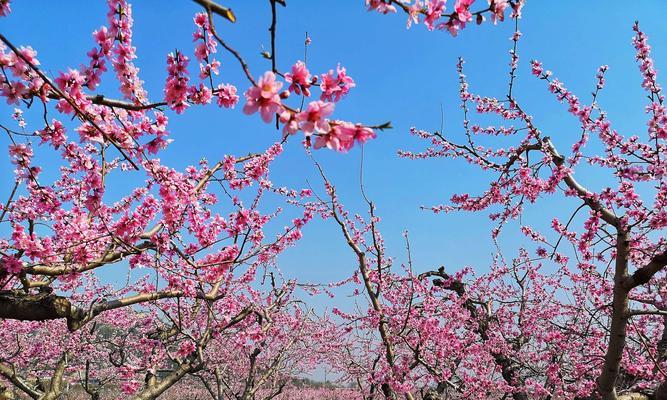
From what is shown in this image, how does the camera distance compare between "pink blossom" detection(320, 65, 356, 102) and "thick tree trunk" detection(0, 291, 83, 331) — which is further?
"thick tree trunk" detection(0, 291, 83, 331)

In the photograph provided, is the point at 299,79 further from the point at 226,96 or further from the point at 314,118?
the point at 226,96

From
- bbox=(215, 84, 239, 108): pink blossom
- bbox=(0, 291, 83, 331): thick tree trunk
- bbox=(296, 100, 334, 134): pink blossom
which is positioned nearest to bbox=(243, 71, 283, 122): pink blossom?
bbox=(296, 100, 334, 134): pink blossom

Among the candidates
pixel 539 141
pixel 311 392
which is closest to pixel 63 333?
pixel 539 141

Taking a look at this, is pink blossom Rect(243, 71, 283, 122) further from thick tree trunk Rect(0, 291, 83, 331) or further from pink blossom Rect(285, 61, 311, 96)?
thick tree trunk Rect(0, 291, 83, 331)

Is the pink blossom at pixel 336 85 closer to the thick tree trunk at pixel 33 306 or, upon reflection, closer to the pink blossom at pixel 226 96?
the pink blossom at pixel 226 96

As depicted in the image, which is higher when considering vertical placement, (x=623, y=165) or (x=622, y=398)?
(x=623, y=165)

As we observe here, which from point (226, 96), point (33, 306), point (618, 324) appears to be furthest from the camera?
point (33, 306)

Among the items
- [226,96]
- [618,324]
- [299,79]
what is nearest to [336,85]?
[299,79]

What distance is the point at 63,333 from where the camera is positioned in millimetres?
10570

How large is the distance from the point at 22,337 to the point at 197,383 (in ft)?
39.0

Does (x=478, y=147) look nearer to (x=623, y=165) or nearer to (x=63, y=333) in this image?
(x=623, y=165)

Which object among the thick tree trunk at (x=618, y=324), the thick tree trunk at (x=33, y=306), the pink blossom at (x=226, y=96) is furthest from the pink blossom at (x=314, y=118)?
the thick tree trunk at (x=33, y=306)

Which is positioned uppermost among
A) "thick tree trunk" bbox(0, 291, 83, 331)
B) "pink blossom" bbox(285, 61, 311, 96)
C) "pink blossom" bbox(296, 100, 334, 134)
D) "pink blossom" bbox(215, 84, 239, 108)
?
"pink blossom" bbox(215, 84, 239, 108)

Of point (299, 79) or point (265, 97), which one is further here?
point (299, 79)
